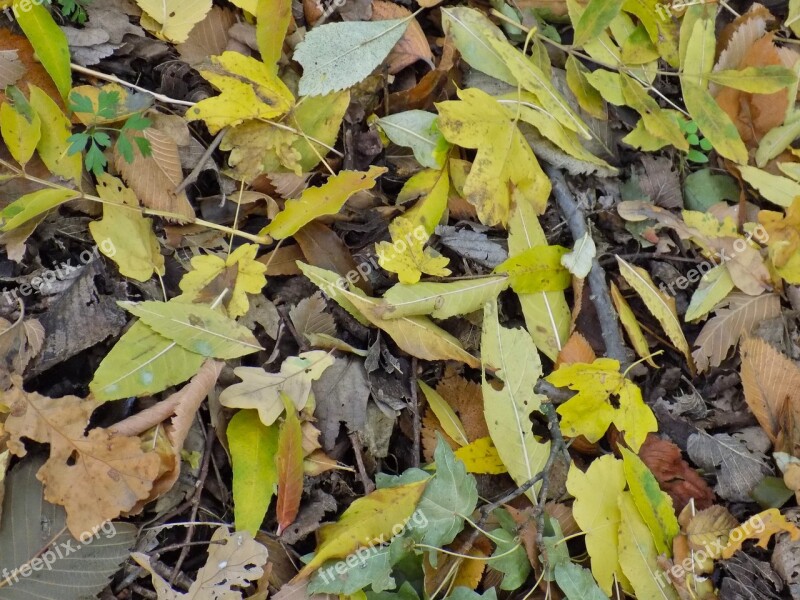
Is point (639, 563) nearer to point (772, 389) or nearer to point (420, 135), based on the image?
point (772, 389)

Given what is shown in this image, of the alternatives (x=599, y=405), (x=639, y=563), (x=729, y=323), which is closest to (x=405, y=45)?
(x=599, y=405)

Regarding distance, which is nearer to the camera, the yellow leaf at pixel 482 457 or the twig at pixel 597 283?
the yellow leaf at pixel 482 457

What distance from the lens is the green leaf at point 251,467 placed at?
155 centimetres

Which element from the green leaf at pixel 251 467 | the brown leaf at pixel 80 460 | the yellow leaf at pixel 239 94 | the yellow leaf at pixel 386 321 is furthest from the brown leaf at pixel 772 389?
the brown leaf at pixel 80 460

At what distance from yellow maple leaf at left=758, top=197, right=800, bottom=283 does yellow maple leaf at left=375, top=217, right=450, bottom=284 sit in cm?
102

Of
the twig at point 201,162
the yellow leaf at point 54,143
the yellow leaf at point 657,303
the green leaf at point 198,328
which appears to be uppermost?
the yellow leaf at point 54,143

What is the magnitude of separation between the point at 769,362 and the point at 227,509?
1.54m

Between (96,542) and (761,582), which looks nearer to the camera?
(96,542)

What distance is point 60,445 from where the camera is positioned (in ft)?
4.78

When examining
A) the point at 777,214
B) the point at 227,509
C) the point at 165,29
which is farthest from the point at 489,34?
the point at 227,509

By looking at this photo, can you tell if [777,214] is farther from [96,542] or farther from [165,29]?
[96,542]

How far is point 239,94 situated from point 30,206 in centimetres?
57

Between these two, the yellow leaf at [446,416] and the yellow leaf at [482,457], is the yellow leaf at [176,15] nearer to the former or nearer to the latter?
the yellow leaf at [446,416]

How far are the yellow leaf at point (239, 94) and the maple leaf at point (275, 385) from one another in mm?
637
